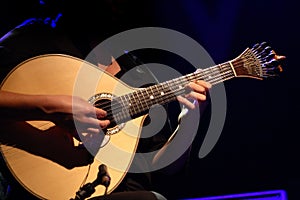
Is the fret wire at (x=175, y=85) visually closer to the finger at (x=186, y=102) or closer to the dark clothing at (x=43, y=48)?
the finger at (x=186, y=102)

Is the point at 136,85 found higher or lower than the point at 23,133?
higher

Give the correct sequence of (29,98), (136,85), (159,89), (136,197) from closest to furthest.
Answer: (136,197) → (29,98) → (159,89) → (136,85)

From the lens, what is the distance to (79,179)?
1701mm

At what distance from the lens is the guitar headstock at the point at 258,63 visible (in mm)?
1919

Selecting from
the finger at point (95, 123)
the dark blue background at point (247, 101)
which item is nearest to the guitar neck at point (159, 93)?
the finger at point (95, 123)

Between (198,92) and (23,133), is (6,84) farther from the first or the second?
(198,92)

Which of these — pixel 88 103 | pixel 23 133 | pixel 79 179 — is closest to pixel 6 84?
pixel 23 133

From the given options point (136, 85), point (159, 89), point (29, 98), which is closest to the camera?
point (29, 98)

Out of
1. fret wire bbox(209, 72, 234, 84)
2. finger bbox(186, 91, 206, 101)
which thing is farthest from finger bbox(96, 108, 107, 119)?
fret wire bbox(209, 72, 234, 84)

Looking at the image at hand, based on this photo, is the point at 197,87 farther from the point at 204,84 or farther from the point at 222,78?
the point at 222,78

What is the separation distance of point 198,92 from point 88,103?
0.52 metres

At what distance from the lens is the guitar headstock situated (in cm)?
192

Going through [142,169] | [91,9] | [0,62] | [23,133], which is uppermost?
[91,9]

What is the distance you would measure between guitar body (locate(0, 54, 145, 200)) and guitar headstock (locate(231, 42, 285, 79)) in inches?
21.4
